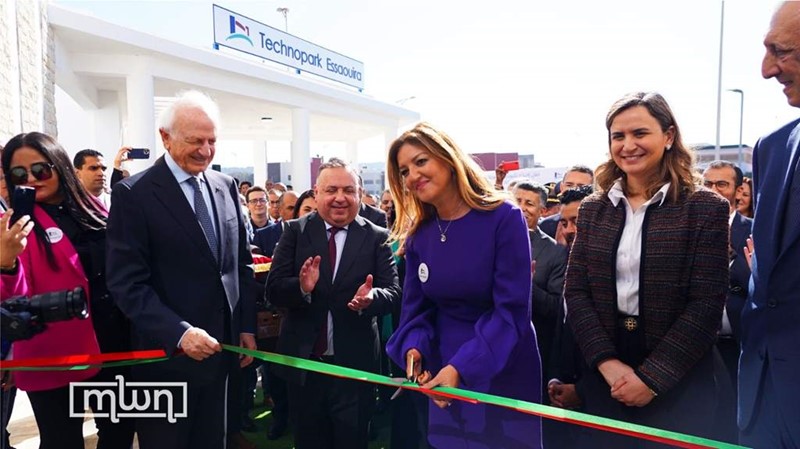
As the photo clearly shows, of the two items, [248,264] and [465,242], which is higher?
[465,242]

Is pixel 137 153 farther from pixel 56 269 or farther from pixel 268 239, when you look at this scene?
pixel 56 269

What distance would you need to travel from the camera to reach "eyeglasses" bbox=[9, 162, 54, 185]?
2.81m

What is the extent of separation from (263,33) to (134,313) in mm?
16943

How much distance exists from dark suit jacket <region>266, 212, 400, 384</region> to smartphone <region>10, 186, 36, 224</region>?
1361 millimetres

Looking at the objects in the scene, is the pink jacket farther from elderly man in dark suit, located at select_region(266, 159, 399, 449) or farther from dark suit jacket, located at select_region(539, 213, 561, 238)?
dark suit jacket, located at select_region(539, 213, 561, 238)

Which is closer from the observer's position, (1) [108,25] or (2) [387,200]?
(2) [387,200]

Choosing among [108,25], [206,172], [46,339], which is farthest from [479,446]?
[108,25]

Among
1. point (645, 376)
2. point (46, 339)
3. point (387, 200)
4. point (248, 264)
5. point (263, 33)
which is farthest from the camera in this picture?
point (263, 33)

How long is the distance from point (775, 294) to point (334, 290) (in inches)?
89.9

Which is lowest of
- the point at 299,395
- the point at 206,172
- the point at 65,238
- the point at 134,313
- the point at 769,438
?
the point at 299,395

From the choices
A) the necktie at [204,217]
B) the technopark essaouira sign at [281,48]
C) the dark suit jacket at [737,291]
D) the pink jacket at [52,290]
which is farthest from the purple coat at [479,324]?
the technopark essaouira sign at [281,48]

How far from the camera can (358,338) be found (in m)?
3.34

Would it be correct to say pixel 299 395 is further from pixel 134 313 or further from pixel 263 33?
pixel 263 33

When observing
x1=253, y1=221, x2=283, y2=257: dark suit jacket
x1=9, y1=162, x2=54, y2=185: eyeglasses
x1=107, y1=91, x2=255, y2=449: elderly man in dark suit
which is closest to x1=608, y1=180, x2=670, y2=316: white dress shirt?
x1=107, y1=91, x2=255, y2=449: elderly man in dark suit
